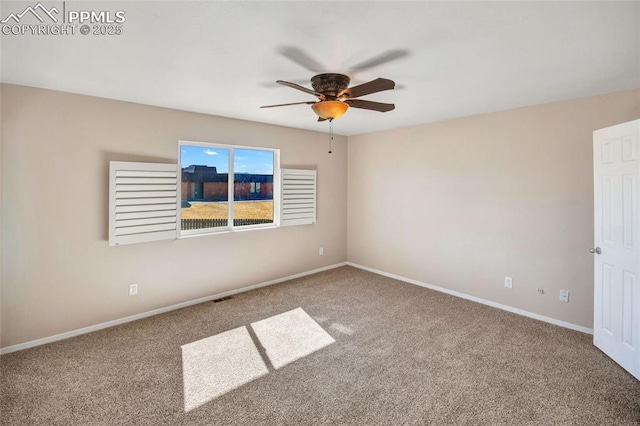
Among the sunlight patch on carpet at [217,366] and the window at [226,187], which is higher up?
the window at [226,187]

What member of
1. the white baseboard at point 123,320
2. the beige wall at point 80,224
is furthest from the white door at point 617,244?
the beige wall at point 80,224

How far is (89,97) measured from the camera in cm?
304

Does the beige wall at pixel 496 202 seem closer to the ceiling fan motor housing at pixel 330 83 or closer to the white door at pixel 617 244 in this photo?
the white door at pixel 617 244

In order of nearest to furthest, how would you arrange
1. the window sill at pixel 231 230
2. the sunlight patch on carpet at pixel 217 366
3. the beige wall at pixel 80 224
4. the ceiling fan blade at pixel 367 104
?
the sunlight patch on carpet at pixel 217 366
the ceiling fan blade at pixel 367 104
the beige wall at pixel 80 224
the window sill at pixel 231 230

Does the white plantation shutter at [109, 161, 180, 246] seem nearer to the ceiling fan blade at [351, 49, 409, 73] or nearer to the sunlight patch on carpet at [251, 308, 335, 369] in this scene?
the sunlight patch on carpet at [251, 308, 335, 369]

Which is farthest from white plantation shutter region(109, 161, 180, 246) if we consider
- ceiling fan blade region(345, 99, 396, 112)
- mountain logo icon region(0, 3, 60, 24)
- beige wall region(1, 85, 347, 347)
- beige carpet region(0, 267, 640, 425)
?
ceiling fan blade region(345, 99, 396, 112)

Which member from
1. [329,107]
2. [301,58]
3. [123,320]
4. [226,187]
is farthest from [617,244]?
[123,320]

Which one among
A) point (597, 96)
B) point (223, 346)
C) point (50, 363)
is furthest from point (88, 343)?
point (597, 96)

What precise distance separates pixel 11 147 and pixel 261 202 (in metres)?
2.72

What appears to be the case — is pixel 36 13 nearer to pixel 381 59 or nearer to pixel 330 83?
pixel 330 83

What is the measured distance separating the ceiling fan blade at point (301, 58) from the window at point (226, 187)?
2151mm

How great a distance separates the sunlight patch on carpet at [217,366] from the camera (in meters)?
2.21

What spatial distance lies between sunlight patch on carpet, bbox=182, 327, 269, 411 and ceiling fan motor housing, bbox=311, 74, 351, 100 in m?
2.33

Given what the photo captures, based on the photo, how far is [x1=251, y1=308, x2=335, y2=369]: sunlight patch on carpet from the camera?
8.91 ft
